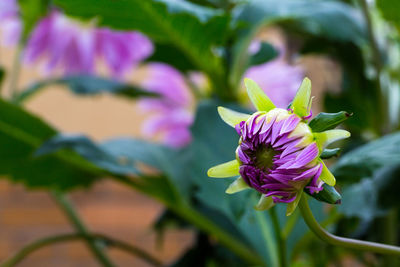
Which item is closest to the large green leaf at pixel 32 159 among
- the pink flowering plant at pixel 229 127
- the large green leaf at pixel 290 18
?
the pink flowering plant at pixel 229 127

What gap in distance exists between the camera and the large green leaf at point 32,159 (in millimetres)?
284

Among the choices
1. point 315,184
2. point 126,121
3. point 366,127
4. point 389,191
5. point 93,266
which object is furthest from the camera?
point 126,121

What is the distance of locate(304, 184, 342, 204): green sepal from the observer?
107mm

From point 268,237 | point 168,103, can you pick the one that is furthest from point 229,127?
point 168,103

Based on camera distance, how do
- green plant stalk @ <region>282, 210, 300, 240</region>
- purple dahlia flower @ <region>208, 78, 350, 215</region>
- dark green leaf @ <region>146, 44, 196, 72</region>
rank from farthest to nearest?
dark green leaf @ <region>146, 44, 196, 72</region>
green plant stalk @ <region>282, 210, 300, 240</region>
purple dahlia flower @ <region>208, 78, 350, 215</region>

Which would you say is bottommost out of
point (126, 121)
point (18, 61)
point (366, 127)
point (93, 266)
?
point (93, 266)

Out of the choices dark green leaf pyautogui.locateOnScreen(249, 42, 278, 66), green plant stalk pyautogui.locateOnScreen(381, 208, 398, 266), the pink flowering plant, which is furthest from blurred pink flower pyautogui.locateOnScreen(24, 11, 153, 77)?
green plant stalk pyautogui.locateOnScreen(381, 208, 398, 266)

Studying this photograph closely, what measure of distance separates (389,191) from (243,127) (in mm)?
147

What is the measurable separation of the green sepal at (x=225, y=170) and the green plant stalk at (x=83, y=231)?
23 centimetres

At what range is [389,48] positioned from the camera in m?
0.40

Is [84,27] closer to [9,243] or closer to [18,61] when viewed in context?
[18,61]

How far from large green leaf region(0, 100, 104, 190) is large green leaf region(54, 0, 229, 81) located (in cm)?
7

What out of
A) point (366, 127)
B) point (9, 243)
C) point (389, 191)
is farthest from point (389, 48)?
point (9, 243)

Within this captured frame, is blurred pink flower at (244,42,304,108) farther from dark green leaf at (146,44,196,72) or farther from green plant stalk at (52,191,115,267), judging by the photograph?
green plant stalk at (52,191,115,267)
